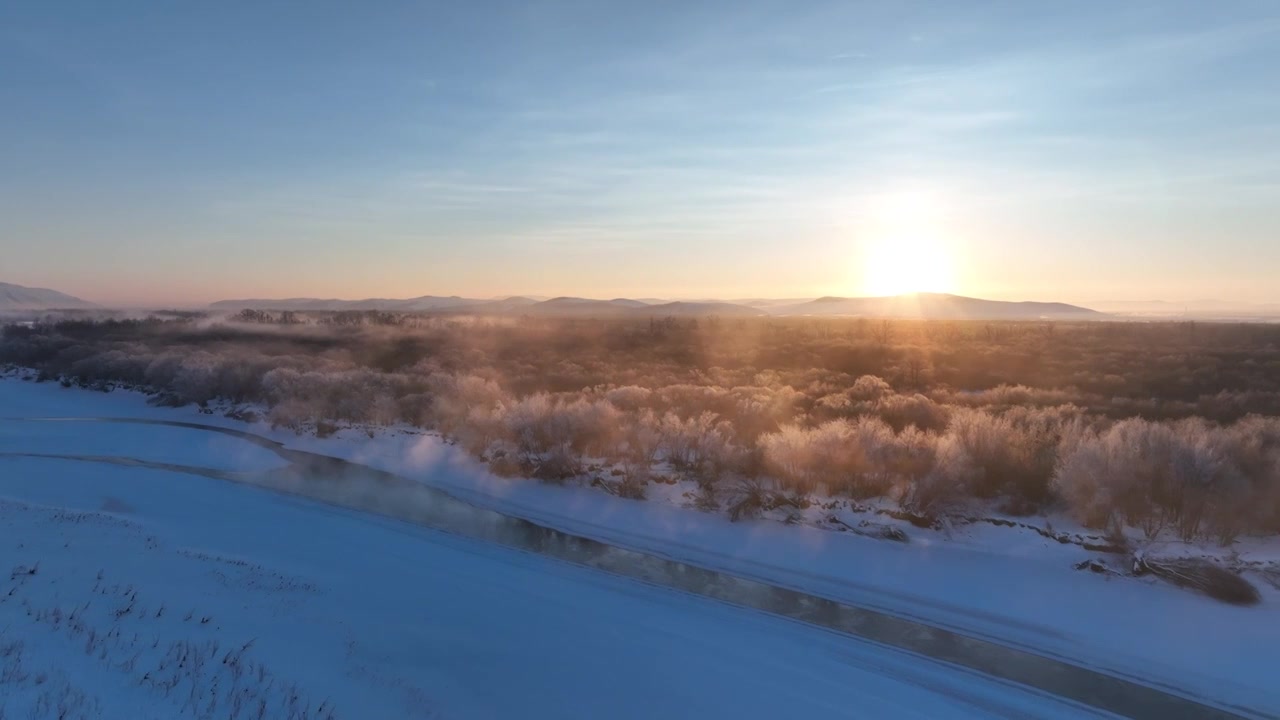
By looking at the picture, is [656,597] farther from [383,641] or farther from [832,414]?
[832,414]

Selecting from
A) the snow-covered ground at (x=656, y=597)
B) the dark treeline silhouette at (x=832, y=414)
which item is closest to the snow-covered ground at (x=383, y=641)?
the snow-covered ground at (x=656, y=597)

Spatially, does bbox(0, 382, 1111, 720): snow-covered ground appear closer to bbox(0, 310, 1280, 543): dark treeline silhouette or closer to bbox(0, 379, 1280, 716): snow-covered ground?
bbox(0, 379, 1280, 716): snow-covered ground

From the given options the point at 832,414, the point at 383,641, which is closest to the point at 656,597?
the point at 383,641

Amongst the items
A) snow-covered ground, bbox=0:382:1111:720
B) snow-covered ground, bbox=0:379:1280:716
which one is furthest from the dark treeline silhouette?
snow-covered ground, bbox=0:382:1111:720

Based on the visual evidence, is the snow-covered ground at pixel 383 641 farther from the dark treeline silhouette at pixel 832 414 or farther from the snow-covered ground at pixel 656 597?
the dark treeline silhouette at pixel 832 414

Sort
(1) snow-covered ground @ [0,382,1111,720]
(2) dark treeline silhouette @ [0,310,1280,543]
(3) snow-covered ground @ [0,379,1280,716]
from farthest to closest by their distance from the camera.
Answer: (2) dark treeline silhouette @ [0,310,1280,543]
(3) snow-covered ground @ [0,379,1280,716]
(1) snow-covered ground @ [0,382,1111,720]
